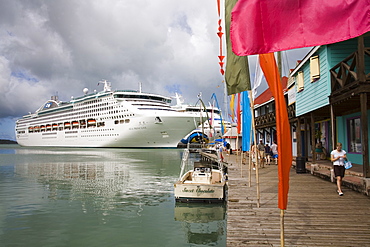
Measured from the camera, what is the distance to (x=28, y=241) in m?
7.54

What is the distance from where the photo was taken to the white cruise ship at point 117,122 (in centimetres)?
6019

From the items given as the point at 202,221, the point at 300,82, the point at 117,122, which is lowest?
the point at 202,221

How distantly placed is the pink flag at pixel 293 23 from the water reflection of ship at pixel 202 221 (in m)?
5.62

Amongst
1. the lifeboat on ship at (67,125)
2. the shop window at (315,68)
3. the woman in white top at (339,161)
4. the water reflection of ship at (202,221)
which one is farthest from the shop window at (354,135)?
the lifeboat on ship at (67,125)

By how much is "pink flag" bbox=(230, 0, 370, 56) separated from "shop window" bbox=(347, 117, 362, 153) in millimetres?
10471

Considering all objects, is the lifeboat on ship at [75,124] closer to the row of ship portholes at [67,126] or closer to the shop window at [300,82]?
the row of ship portholes at [67,126]

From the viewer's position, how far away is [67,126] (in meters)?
81.9

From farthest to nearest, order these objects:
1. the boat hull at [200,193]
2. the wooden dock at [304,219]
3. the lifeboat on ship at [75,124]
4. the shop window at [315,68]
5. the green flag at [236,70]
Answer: the lifeboat on ship at [75,124] → the shop window at [315,68] → the boat hull at [200,193] → the green flag at [236,70] → the wooden dock at [304,219]

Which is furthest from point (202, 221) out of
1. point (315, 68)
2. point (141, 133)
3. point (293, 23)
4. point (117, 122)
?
point (117, 122)

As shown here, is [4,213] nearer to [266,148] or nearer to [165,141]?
[266,148]

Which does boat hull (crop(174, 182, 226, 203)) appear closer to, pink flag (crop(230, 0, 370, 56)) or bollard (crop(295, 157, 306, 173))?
bollard (crop(295, 157, 306, 173))

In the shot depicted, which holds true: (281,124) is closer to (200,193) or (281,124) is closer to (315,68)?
(200,193)

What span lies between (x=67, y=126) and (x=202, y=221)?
260 ft

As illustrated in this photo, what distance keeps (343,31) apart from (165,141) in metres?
59.4
